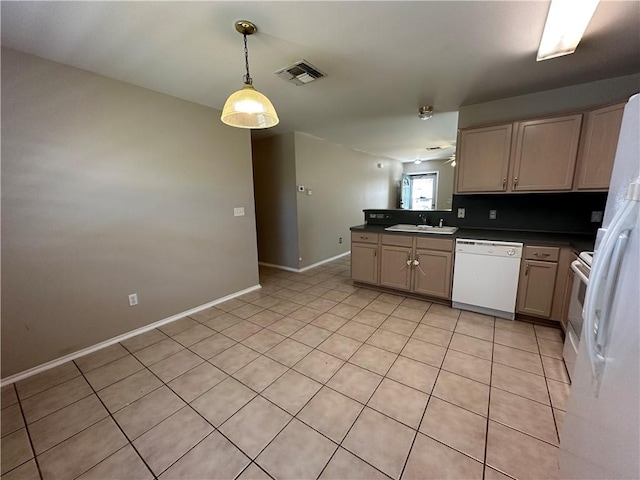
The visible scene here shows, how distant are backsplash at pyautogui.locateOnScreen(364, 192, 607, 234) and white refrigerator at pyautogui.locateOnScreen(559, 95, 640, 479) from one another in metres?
2.27

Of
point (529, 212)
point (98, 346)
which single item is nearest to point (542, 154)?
point (529, 212)

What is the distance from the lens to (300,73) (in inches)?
83.4

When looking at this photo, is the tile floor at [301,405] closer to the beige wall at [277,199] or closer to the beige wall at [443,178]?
the beige wall at [277,199]

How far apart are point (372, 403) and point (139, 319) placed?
7.74 feet

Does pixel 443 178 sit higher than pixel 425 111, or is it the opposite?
pixel 425 111

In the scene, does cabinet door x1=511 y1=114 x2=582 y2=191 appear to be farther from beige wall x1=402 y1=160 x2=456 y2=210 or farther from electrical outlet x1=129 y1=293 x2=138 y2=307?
beige wall x1=402 y1=160 x2=456 y2=210

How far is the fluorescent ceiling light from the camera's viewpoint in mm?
1376

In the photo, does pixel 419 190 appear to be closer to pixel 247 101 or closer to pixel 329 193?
pixel 329 193

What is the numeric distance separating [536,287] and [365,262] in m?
1.82

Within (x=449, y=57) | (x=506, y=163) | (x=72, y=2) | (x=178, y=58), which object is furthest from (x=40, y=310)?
(x=506, y=163)

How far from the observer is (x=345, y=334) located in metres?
2.43

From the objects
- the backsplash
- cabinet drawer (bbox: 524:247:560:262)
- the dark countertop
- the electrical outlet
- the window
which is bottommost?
the electrical outlet

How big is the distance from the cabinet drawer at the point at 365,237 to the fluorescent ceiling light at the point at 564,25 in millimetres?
2205

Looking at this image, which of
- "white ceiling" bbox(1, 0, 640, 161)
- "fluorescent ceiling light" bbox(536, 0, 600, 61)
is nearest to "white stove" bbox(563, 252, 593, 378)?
"fluorescent ceiling light" bbox(536, 0, 600, 61)
